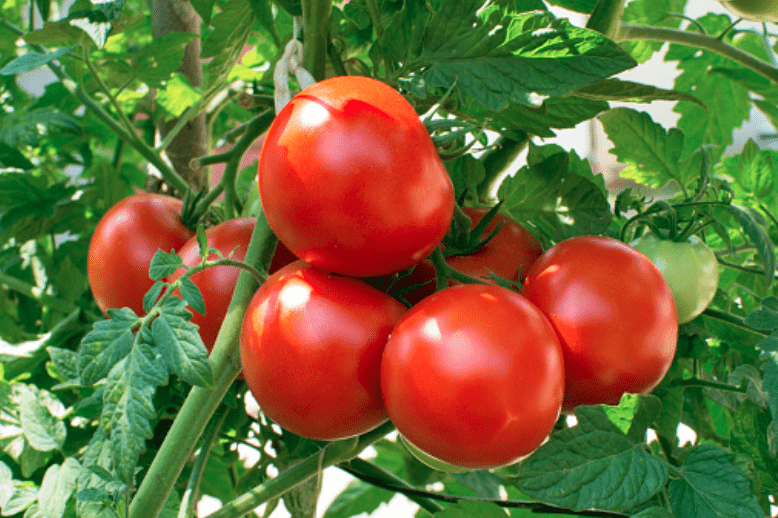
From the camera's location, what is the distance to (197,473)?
40 cm

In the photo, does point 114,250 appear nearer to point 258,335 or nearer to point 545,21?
point 258,335

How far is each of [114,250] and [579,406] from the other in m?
0.31

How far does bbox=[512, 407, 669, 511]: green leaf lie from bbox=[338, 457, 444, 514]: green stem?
0.62ft

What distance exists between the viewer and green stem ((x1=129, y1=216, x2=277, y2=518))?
0.97 ft

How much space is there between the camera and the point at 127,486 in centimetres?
26

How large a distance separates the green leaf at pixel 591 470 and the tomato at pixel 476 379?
0.04 metres

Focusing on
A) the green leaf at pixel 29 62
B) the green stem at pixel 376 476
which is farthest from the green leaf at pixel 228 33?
the green stem at pixel 376 476

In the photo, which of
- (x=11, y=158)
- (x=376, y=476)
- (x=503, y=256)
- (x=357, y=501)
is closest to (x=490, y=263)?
(x=503, y=256)

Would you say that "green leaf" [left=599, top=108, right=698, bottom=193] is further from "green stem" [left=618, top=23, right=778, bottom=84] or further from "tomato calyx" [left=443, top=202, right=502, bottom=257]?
"tomato calyx" [left=443, top=202, right=502, bottom=257]

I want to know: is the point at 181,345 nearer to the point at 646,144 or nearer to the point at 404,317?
the point at 404,317

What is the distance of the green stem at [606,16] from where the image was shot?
15.2 inches

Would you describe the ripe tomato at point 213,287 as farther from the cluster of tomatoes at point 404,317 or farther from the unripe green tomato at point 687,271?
the unripe green tomato at point 687,271

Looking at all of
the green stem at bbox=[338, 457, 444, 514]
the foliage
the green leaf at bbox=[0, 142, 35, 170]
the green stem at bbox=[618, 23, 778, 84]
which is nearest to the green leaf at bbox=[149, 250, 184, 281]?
the foliage

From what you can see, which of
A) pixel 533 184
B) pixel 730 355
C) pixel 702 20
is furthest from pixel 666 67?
pixel 533 184
